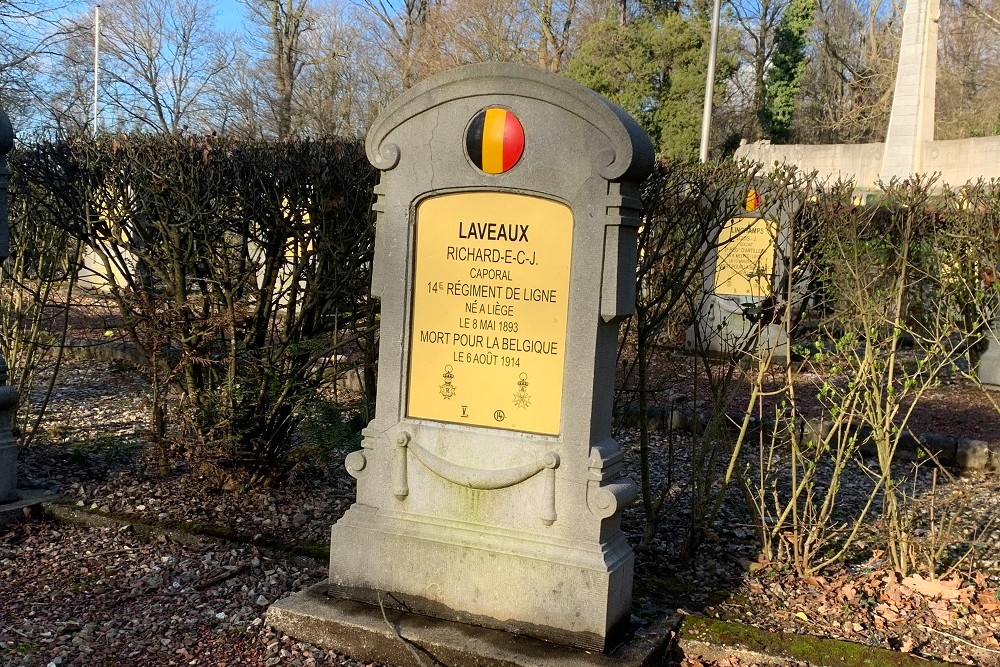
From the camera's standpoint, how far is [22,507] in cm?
499

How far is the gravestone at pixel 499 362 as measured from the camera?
11.1ft

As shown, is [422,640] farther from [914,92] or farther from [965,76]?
[965,76]

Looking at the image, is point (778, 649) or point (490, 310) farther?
point (490, 310)

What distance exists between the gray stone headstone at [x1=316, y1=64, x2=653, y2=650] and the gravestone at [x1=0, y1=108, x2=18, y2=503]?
241 centimetres

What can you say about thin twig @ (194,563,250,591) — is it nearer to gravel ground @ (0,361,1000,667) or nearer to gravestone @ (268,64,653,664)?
gravel ground @ (0,361,1000,667)

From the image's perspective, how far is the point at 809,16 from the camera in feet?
106

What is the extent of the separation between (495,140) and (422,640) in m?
1.92

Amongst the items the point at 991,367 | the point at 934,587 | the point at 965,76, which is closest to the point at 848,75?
the point at 965,76

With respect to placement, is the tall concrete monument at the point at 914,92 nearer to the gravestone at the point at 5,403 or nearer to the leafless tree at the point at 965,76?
the leafless tree at the point at 965,76

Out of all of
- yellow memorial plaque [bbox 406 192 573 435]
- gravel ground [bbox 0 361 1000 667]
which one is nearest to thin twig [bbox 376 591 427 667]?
gravel ground [bbox 0 361 1000 667]

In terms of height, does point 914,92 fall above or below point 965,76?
below

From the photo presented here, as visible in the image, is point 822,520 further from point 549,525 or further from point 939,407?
point 939,407

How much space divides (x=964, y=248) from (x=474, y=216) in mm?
5392

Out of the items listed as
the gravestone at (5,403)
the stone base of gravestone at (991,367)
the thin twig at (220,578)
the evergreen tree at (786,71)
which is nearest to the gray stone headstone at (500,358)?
the thin twig at (220,578)
